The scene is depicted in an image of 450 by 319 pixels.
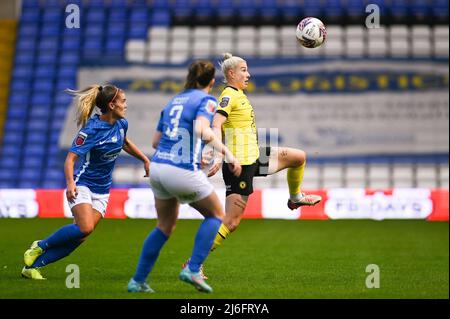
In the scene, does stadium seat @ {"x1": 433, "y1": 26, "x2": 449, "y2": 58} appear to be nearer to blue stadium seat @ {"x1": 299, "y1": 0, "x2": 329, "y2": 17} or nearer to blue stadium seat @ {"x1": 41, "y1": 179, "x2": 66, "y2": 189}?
blue stadium seat @ {"x1": 299, "y1": 0, "x2": 329, "y2": 17}

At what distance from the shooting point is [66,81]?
21312 mm

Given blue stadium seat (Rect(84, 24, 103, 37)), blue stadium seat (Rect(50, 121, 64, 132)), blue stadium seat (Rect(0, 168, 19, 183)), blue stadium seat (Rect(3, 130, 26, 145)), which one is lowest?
blue stadium seat (Rect(0, 168, 19, 183))

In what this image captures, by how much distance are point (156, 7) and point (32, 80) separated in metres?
3.71

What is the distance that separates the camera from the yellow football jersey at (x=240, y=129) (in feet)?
26.5

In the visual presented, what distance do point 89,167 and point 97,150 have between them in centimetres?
19

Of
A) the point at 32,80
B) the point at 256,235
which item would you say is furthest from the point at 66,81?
the point at 256,235

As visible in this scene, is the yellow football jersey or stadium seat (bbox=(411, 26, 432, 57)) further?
stadium seat (bbox=(411, 26, 432, 57))

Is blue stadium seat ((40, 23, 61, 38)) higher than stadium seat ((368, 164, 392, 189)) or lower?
higher

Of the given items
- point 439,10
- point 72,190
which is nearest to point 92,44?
point 439,10

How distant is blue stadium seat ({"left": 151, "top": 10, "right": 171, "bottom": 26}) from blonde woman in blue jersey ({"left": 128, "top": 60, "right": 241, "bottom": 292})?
51.6ft

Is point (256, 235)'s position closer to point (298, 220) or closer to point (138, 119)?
point (298, 220)

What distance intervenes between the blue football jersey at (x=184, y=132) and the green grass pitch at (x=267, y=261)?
1049 mm

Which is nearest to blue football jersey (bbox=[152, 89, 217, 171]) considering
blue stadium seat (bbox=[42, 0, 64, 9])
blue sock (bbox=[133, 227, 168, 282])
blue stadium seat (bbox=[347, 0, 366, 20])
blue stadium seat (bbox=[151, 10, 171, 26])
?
blue sock (bbox=[133, 227, 168, 282])

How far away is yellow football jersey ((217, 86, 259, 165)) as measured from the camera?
26.5ft
